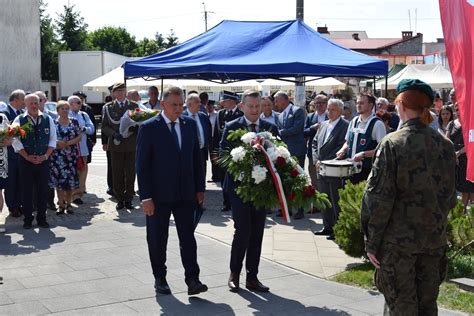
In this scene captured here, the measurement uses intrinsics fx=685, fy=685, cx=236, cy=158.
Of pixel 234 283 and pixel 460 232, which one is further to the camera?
pixel 460 232

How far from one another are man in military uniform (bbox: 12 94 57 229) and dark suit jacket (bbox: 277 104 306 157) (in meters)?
3.67

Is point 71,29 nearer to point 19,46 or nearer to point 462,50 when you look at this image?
point 19,46

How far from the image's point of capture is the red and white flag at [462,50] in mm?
4012

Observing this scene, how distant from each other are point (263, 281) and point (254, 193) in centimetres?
127

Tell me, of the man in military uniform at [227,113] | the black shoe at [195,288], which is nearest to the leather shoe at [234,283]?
the black shoe at [195,288]

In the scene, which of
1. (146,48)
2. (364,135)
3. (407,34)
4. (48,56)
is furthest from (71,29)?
(364,135)

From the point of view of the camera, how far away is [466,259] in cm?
728

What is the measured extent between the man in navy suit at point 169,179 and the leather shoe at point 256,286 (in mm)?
539

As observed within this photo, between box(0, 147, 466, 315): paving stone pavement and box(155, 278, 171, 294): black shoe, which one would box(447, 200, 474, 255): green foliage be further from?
box(155, 278, 171, 294): black shoe

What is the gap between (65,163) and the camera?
1116 cm

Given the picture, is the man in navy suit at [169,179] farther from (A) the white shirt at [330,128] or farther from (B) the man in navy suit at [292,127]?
(B) the man in navy suit at [292,127]

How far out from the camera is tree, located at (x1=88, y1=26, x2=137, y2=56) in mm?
96250

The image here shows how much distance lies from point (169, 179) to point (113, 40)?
307 ft

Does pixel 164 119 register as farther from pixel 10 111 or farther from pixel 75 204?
pixel 75 204
